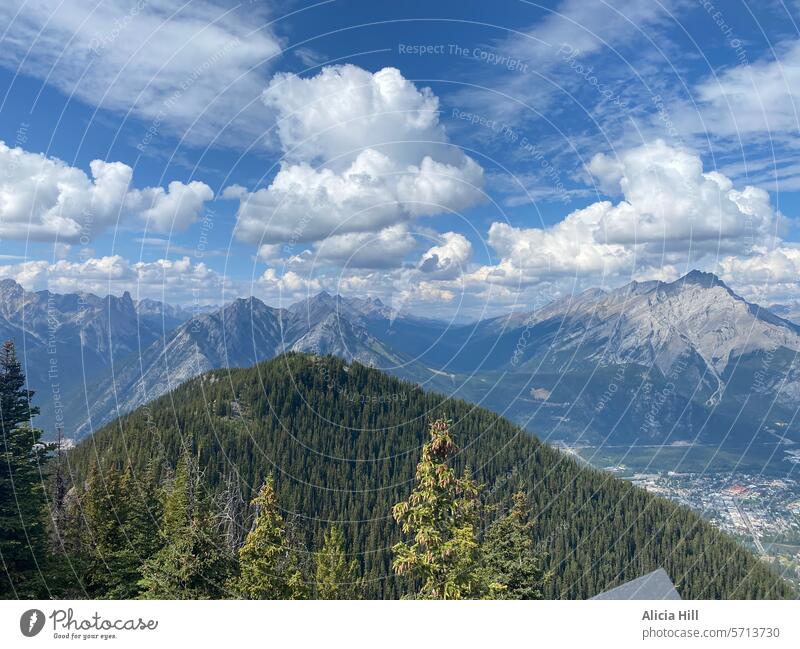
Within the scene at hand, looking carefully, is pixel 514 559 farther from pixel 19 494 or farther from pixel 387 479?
pixel 387 479

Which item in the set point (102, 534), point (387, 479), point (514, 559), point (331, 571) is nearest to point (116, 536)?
point (102, 534)

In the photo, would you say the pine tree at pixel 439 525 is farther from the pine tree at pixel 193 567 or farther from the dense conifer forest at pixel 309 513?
the pine tree at pixel 193 567

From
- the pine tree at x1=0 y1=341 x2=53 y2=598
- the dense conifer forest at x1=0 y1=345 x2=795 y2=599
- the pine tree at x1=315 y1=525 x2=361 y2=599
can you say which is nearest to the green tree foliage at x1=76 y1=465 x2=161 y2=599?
the dense conifer forest at x1=0 y1=345 x2=795 y2=599

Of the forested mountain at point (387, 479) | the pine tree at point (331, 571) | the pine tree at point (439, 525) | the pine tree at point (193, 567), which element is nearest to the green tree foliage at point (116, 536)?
the pine tree at point (193, 567)

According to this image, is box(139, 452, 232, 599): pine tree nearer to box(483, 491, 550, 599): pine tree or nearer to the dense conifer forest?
the dense conifer forest
